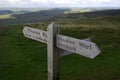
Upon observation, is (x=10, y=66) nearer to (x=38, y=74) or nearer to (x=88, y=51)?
(x=38, y=74)

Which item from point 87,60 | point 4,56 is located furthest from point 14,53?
point 87,60

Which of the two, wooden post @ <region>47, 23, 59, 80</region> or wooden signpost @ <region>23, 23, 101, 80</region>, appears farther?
wooden post @ <region>47, 23, 59, 80</region>

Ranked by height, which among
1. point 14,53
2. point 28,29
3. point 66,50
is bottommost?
point 14,53

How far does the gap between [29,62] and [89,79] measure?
6716mm

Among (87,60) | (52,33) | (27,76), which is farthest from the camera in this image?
(87,60)

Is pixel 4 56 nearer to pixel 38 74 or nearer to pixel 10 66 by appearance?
pixel 10 66

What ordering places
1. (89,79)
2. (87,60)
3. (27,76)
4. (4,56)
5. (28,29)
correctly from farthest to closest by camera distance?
(4,56)
(87,60)
(27,76)
(89,79)
(28,29)

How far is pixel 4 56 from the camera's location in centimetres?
2291

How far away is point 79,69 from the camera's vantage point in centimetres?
1739

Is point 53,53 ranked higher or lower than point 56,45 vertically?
lower

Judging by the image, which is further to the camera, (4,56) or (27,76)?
(4,56)

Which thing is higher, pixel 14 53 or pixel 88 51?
pixel 88 51

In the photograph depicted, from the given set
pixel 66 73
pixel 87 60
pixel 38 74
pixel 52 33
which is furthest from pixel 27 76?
pixel 52 33

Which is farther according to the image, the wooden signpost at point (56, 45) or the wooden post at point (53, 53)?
the wooden post at point (53, 53)
